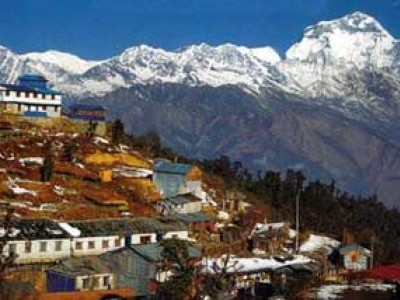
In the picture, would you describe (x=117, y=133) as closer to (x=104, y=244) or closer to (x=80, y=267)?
(x=104, y=244)

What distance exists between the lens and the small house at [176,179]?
8631 cm

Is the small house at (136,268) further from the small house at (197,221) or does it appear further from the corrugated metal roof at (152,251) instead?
the small house at (197,221)

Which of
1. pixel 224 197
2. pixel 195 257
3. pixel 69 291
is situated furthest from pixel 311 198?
pixel 69 291

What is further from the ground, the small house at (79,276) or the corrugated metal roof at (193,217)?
the corrugated metal roof at (193,217)

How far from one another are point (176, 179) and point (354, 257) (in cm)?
1904

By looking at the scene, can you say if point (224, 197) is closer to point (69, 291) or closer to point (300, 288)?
point (300, 288)

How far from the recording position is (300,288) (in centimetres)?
6400

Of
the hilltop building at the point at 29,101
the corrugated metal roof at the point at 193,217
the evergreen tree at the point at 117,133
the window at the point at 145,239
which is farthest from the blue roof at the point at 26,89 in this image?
the window at the point at 145,239

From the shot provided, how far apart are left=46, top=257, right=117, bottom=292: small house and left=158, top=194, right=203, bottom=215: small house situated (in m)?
21.8

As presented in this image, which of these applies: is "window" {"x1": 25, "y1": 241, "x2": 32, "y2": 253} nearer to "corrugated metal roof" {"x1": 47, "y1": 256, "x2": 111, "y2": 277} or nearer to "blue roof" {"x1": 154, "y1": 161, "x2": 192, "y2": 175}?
"corrugated metal roof" {"x1": 47, "y1": 256, "x2": 111, "y2": 277}

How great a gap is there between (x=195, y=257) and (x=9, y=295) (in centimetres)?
1649

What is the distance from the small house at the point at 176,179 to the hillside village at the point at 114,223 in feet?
0.39

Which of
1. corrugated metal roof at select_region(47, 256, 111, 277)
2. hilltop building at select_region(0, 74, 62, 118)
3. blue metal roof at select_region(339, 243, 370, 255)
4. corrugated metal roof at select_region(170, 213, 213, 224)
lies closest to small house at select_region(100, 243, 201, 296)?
corrugated metal roof at select_region(47, 256, 111, 277)

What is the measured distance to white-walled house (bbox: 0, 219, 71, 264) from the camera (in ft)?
194
